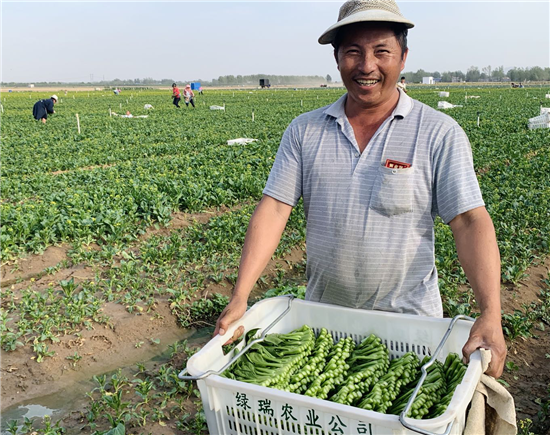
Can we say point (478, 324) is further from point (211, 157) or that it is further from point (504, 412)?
point (211, 157)

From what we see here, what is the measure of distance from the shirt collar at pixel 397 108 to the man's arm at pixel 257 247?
50cm

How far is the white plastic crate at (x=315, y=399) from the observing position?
4.90 feet

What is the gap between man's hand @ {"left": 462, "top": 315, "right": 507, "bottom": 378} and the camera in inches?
70.5

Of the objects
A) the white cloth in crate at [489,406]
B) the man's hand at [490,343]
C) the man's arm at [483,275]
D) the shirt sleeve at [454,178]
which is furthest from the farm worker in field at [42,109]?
the white cloth in crate at [489,406]

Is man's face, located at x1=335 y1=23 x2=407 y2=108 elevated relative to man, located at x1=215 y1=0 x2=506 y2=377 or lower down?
elevated

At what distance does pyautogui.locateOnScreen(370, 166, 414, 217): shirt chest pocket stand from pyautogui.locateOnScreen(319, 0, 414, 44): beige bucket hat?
62 centimetres

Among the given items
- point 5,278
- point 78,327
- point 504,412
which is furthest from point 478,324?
point 5,278

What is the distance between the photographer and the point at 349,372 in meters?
2.14

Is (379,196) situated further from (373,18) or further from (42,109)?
(42,109)

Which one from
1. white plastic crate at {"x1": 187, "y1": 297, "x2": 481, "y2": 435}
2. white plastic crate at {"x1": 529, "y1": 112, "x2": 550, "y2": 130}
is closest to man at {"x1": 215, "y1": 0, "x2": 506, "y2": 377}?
white plastic crate at {"x1": 187, "y1": 297, "x2": 481, "y2": 435}

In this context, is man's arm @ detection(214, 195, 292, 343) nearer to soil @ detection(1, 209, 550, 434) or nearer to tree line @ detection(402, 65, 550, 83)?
soil @ detection(1, 209, 550, 434)

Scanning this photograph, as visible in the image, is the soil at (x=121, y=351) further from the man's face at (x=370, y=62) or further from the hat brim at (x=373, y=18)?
the hat brim at (x=373, y=18)

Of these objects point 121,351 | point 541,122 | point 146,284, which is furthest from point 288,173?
point 541,122

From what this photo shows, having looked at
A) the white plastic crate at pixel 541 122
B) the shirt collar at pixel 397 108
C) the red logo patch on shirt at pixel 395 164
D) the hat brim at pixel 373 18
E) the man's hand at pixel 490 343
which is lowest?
the white plastic crate at pixel 541 122
